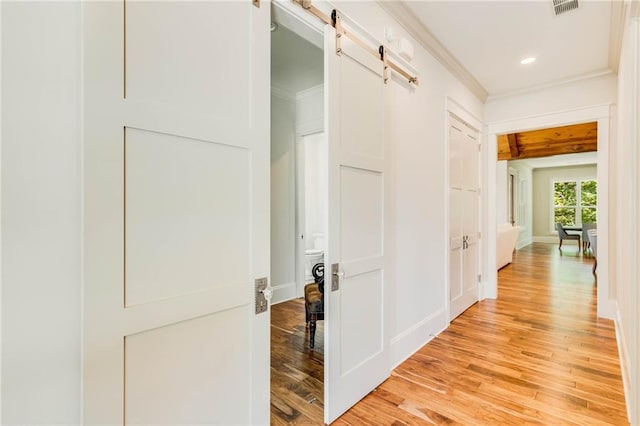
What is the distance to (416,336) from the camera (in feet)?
9.05

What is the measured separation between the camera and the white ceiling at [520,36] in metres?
2.47

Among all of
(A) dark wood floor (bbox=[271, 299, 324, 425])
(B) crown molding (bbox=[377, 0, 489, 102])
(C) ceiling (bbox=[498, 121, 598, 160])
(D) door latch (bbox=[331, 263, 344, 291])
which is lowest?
(A) dark wood floor (bbox=[271, 299, 324, 425])

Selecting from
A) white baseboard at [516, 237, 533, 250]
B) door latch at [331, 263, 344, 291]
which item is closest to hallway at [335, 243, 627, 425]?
door latch at [331, 263, 344, 291]

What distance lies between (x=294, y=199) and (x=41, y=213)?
363 centimetres

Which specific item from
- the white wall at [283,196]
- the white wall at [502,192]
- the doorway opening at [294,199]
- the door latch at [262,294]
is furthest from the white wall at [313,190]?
the white wall at [502,192]

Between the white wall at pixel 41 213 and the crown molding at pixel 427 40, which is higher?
the crown molding at pixel 427 40

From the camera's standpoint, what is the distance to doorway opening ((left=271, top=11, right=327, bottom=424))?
2637 millimetres

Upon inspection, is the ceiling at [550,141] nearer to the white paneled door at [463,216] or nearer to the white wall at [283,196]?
the white paneled door at [463,216]

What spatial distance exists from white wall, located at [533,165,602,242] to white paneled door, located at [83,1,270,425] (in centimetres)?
1335

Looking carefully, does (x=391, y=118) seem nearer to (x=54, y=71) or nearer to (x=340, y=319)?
(x=340, y=319)

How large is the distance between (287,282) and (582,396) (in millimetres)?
3169

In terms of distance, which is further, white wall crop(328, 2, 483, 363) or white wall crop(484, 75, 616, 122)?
white wall crop(484, 75, 616, 122)

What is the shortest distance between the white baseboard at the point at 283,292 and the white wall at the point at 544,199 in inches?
443

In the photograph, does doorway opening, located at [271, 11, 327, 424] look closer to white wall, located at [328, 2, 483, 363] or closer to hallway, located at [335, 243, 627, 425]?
hallway, located at [335, 243, 627, 425]
